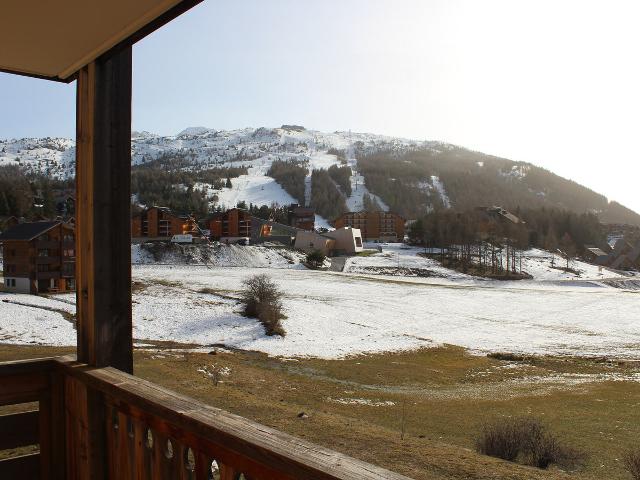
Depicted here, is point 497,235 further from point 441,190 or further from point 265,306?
point 441,190

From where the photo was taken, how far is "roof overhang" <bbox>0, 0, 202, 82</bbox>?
85.7 inches

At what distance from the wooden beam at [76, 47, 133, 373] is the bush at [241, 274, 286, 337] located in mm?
22657

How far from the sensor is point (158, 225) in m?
61.9

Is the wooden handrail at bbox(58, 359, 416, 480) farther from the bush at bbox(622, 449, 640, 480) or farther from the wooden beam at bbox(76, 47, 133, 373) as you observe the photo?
the bush at bbox(622, 449, 640, 480)

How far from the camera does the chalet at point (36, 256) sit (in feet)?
96.7

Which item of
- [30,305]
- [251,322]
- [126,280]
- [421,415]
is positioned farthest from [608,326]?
[126,280]

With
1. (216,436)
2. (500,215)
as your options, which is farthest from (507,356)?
(500,215)

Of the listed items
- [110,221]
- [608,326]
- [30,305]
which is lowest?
[608,326]

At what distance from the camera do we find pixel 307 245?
Answer: 68.0m

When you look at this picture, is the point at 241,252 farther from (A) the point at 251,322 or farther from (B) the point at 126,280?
(B) the point at 126,280

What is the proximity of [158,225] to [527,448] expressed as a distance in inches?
2237

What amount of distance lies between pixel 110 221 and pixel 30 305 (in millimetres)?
27079

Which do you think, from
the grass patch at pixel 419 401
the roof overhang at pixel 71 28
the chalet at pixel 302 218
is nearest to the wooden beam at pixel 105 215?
the roof overhang at pixel 71 28

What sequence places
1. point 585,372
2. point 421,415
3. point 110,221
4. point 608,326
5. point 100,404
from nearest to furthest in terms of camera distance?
point 100,404
point 110,221
point 421,415
point 585,372
point 608,326
